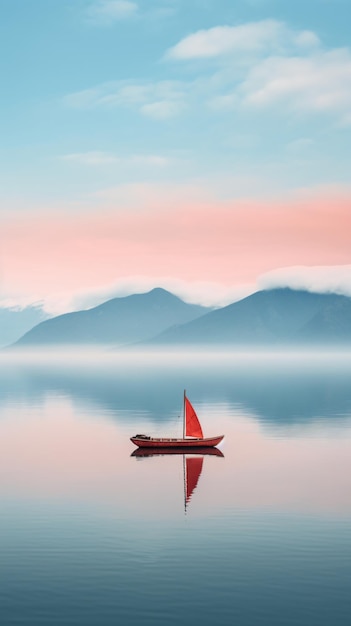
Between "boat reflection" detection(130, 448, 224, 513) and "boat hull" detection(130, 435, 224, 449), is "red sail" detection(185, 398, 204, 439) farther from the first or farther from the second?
"boat reflection" detection(130, 448, 224, 513)

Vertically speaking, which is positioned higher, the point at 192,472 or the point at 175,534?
the point at 192,472

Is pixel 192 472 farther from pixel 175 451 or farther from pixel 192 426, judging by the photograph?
pixel 192 426

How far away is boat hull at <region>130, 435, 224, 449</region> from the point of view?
112m

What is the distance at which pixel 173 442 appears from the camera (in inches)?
4456

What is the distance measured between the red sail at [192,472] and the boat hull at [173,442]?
441 cm

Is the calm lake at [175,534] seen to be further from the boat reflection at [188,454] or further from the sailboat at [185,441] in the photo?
the sailboat at [185,441]

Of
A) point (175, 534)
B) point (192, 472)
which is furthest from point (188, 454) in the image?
point (175, 534)

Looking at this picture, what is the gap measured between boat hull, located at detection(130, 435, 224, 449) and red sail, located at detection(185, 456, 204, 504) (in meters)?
4.41

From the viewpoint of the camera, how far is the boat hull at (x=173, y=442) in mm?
112231

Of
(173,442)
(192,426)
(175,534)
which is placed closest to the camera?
(175,534)

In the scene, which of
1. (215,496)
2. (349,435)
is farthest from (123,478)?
(349,435)

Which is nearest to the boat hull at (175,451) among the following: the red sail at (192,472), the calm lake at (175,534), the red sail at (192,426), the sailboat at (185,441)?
the sailboat at (185,441)

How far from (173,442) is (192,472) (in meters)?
17.6

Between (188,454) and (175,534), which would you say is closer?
(175,534)
